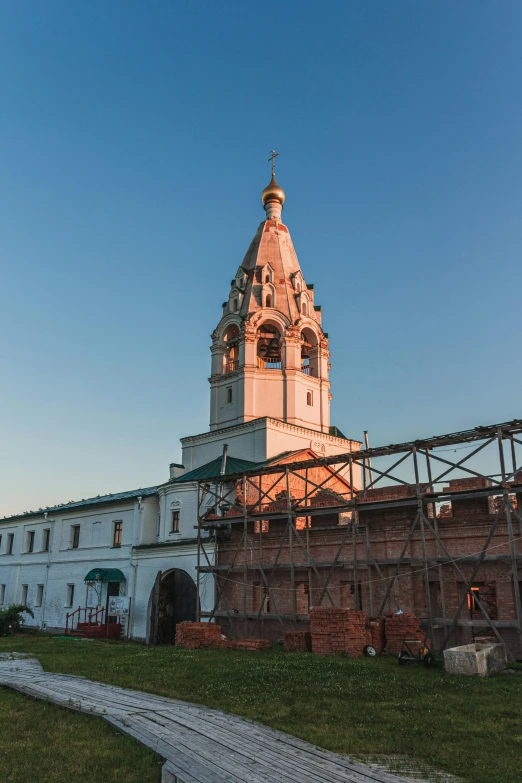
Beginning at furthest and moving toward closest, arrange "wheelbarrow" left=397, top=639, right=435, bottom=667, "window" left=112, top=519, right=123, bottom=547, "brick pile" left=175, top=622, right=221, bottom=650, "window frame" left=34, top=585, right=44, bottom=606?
"window frame" left=34, top=585, right=44, bottom=606 → "window" left=112, top=519, right=123, bottom=547 → "brick pile" left=175, top=622, right=221, bottom=650 → "wheelbarrow" left=397, top=639, right=435, bottom=667

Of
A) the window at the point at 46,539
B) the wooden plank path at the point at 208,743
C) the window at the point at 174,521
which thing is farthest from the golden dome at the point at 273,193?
the wooden plank path at the point at 208,743

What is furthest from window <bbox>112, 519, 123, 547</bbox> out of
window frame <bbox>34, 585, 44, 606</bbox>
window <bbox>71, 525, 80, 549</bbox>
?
window frame <bbox>34, 585, 44, 606</bbox>

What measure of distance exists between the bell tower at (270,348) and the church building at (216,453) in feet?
0.20

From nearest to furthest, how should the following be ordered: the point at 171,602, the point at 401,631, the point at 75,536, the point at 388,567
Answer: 1. the point at 401,631
2. the point at 388,567
3. the point at 171,602
4. the point at 75,536

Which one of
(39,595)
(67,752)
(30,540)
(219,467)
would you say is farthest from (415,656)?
(30,540)

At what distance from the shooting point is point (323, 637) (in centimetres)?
1794

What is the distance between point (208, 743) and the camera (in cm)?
854

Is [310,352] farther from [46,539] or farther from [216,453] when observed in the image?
[46,539]

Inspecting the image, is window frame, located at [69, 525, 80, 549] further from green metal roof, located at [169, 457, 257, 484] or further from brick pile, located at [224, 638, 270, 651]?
brick pile, located at [224, 638, 270, 651]

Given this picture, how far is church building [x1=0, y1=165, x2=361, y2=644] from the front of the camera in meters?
30.6

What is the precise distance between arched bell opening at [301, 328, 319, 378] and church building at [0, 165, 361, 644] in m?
0.06

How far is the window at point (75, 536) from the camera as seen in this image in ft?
124

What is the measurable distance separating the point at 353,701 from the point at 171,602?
21.3 meters

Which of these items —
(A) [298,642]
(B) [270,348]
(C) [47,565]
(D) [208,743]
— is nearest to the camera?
(D) [208,743]
